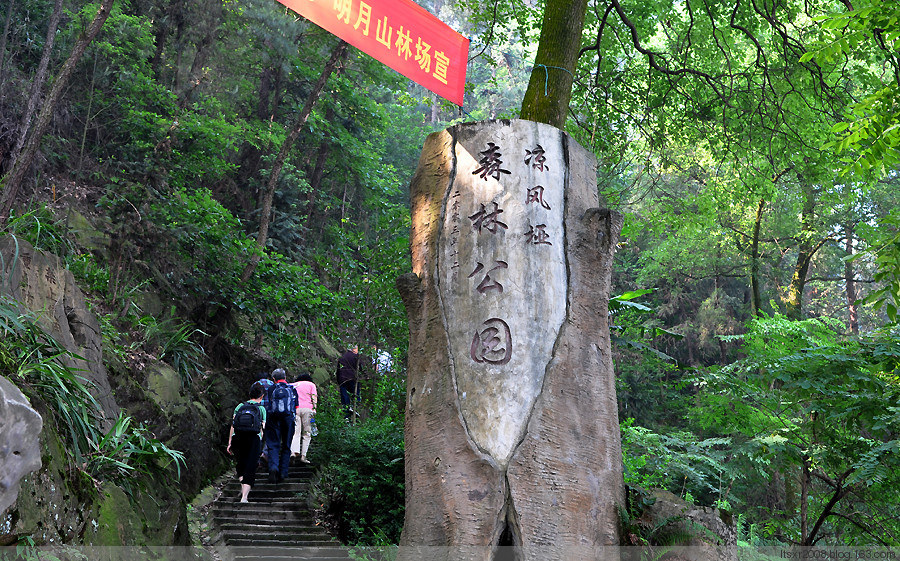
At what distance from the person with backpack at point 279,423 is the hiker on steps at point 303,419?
56cm

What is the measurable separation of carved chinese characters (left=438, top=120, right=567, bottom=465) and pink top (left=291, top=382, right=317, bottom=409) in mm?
6500

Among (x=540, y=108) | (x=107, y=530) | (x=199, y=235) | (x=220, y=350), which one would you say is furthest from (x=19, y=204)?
(x=540, y=108)

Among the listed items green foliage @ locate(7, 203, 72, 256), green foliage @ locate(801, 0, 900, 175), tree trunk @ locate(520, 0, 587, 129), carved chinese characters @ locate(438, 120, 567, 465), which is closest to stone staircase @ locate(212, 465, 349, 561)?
green foliage @ locate(7, 203, 72, 256)

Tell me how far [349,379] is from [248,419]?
3.22 metres

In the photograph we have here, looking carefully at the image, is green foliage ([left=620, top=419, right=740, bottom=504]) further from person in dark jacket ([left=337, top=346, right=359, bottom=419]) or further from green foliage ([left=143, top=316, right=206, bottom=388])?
green foliage ([left=143, top=316, right=206, bottom=388])

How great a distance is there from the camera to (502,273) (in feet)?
12.9

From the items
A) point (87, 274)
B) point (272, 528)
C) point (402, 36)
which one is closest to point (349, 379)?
point (272, 528)

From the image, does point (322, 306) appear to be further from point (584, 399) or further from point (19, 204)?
→ point (584, 399)

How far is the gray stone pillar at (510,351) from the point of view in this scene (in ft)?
11.6

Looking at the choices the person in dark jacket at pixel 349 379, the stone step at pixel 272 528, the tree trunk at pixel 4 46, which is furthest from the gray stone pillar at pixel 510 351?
the tree trunk at pixel 4 46

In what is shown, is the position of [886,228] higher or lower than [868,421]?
higher

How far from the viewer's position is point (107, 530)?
4.46 metres

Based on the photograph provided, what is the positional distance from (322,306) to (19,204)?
16.9 feet

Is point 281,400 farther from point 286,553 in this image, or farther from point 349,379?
point 349,379
